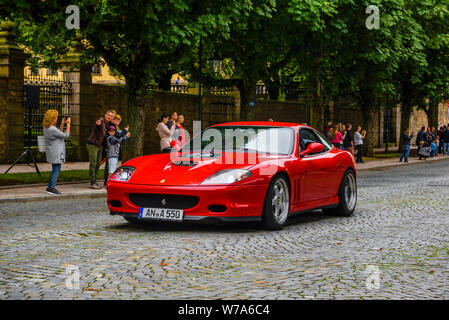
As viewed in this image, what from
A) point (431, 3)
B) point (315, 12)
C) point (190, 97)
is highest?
point (431, 3)

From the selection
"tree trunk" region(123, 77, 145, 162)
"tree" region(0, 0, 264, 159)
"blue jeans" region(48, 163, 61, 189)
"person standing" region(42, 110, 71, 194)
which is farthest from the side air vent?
"tree trunk" region(123, 77, 145, 162)

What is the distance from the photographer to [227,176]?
9172 millimetres

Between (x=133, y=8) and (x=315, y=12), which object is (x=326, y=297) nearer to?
(x=133, y=8)

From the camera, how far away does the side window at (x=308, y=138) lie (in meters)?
10.8

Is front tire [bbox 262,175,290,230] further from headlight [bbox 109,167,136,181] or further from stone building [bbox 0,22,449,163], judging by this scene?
stone building [bbox 0,22,449,163]

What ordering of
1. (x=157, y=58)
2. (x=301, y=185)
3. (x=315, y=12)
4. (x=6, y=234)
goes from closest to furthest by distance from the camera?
1. (x=6, y=234)
2. (x=301, y=185)
3. (x=157, y=58)
4. (x=315, y=12)

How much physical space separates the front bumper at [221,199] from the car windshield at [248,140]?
1056mm

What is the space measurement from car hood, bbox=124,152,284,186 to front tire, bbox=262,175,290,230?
0.37m

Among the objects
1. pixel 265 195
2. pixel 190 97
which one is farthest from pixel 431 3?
pixel 265 195

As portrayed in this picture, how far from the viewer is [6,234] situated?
362 inches

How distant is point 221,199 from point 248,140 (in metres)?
1.62

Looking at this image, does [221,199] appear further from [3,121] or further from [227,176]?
[3,121]

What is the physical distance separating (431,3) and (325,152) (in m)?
27.3

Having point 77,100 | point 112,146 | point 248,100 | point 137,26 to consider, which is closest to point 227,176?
point 112,146
